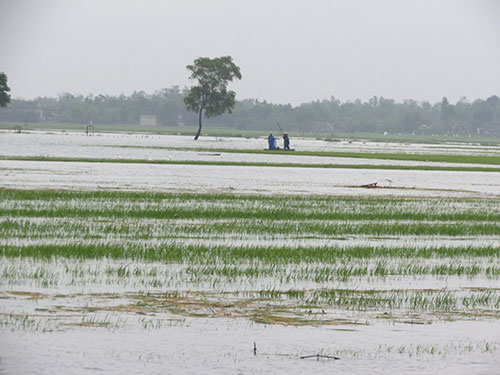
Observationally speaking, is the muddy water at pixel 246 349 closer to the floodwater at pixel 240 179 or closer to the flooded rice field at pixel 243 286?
the flooded rice field at pixel 243 286

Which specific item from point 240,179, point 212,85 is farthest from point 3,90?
point 240,179

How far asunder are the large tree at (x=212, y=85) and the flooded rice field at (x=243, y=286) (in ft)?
342

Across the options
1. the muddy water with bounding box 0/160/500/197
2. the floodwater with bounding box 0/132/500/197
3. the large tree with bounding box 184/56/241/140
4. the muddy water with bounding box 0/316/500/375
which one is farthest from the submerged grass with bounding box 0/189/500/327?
the large tree with bounding box 184/56/241/140

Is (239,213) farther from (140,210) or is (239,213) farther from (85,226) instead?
(85,226)

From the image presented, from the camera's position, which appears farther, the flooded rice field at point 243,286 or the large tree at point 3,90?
the large tree at point 3,90

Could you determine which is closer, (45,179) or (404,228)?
(404,228)

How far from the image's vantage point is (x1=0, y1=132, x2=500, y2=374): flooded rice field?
513 inches

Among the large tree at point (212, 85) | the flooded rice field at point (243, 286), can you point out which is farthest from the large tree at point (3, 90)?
the flooded rice field at point (243, 286)

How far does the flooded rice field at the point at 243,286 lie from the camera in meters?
13.0

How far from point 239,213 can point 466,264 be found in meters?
10.4

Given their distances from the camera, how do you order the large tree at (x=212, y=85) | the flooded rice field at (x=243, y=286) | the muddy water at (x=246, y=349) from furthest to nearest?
the large tree at (x=212, y=85) < the flooded rice field at (x=243, y=286) < the muddy water at (x=246, y=349)

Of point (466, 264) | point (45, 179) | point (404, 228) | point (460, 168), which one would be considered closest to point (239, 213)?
point (404, 228)

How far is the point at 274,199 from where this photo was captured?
36406 mm

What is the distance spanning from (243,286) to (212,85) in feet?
402
